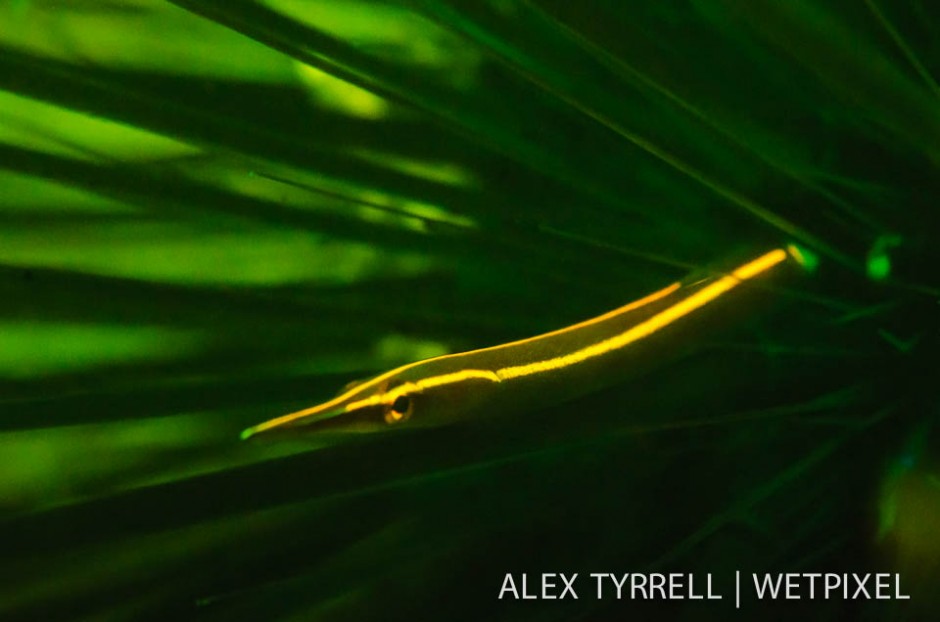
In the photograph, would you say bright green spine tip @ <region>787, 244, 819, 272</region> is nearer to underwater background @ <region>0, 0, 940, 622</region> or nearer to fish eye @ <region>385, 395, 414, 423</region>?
underwater background @ <region>0, 0, 940, 622</region>

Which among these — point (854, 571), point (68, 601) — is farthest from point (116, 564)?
point (854, 571)

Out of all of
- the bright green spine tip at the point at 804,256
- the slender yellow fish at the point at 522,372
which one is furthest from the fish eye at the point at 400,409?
the bright green spine tip at the point at 804,256

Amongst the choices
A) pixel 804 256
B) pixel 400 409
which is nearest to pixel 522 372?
pixel 400 409

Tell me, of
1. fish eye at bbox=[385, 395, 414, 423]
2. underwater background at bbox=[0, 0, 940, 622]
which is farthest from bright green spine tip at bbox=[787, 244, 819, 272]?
fish eye at bbox=[385, 395, 414, 423]

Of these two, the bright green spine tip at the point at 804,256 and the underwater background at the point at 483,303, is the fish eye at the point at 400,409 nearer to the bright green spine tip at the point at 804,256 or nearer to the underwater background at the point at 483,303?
the underwater background at the point at 483,303

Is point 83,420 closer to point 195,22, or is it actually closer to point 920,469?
point 195,22

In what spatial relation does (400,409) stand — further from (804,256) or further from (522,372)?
(804,256)
